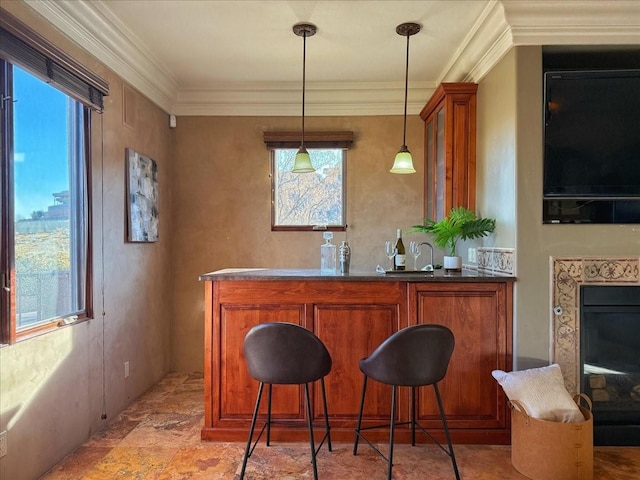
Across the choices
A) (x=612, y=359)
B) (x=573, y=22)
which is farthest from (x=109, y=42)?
(x=612, y=359)

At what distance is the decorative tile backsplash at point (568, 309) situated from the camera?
2.46m

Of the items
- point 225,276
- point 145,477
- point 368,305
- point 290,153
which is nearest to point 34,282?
point 225,276

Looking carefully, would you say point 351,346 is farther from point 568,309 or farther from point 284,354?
point 568,309

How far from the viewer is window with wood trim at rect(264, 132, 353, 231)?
3951 mm

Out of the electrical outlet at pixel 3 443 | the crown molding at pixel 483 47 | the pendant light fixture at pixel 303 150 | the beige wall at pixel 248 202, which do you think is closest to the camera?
the electrical outlet at pixel 3 443

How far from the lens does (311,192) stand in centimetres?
396

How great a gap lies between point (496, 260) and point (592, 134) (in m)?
0.96

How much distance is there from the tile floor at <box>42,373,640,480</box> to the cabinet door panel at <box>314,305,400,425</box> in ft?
0.78

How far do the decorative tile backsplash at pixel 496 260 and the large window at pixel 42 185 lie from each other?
8.88 ft

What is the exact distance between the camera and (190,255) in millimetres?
3945

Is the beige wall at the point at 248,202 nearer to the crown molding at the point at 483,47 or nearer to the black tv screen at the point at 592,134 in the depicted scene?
the crown molding at the point at 483,47

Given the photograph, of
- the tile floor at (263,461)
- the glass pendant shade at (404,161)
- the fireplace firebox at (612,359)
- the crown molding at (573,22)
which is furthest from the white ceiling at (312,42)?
the tile floor at (263,461)

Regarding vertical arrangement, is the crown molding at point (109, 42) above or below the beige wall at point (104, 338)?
above

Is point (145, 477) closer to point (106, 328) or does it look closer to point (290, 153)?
point (106, 328)
